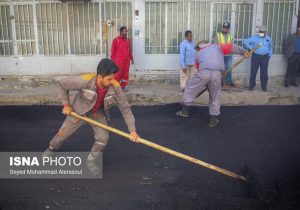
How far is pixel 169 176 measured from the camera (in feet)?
14.9

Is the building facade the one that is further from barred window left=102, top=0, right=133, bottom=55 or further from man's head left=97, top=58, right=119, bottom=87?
man's head left=97, top=58, right=119, bottom=87

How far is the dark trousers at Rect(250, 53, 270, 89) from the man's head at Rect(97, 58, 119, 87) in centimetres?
554

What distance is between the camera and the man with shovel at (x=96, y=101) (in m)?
4.07

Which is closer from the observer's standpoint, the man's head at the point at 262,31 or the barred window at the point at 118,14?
the man's head at the point at 262,31

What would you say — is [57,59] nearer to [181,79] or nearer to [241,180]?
[181,79]

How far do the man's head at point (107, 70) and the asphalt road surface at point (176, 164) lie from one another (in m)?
1.31

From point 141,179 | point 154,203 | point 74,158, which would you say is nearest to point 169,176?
point 141,179

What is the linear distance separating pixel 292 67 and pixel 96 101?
662 cm

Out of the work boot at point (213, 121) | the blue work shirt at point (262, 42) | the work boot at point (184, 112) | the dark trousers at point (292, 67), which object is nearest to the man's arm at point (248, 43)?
the blue work shirt at point (262, 42)

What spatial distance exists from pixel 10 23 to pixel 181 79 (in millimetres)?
4840

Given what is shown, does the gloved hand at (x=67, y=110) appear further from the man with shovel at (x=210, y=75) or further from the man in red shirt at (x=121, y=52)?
the man in red shirt at (x=121, y=52)

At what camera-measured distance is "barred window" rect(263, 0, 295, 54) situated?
362 inches

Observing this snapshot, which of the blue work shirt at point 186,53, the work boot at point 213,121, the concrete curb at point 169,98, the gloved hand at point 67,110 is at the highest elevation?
the blue work shirt at point 186,53

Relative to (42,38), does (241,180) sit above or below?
below
